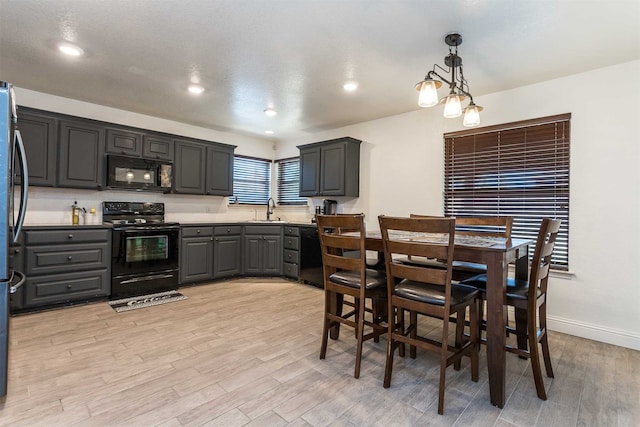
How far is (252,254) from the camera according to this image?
196 inches

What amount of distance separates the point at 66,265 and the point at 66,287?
0.24 metres

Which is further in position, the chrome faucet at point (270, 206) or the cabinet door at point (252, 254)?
the chrome faucet at point (270, 206)

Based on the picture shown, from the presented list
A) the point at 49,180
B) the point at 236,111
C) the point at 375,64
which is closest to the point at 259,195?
the point at 236,111

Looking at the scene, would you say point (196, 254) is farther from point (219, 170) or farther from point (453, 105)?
point (453, 105)

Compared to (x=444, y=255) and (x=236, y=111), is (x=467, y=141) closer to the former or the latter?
(x=444, y=255)

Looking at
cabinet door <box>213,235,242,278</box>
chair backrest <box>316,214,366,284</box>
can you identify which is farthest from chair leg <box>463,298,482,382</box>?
cabinet door <box>213,235,242,278</box>

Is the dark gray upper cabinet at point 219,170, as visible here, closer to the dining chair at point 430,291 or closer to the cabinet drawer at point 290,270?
the cabinet drawer at point 290,270

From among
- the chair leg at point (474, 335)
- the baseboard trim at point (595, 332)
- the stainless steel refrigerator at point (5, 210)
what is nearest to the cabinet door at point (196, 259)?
the stainless steel refrigerator at point (5, 210)

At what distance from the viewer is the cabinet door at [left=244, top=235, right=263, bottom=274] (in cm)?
497

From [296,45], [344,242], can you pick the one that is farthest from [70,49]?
[344,242]

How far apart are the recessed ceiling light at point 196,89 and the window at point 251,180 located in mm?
1972

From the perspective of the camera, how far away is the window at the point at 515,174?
3096 millimetres

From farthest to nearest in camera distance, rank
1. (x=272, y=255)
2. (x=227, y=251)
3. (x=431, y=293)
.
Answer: (x=272, y=255) → (x=227, y=251) → (x=431, y=293)

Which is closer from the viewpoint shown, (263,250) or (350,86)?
(350,86)
